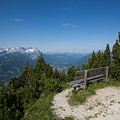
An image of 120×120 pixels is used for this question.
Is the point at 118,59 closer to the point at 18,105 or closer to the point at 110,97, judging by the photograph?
the point at 110,97

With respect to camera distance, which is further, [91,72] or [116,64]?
[116,64]

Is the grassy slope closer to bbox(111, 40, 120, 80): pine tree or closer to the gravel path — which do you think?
the gravel path

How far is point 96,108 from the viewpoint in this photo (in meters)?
7.41

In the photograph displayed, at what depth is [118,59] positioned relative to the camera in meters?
12.0

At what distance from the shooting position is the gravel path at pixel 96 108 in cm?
660

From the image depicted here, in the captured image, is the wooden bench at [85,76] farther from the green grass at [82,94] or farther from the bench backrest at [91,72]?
the green grass at [82,94]

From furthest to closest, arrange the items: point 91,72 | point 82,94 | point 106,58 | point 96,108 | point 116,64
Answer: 1. point 106,58
2. point 116,64
3. point 91,72
4. point 82,94
5. point 96,108

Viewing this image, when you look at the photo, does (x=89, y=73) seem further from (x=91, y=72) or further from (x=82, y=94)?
(x=82, y=94)

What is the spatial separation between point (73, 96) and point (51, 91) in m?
2.78

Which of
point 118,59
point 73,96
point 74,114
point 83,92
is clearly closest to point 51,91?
point 73,96

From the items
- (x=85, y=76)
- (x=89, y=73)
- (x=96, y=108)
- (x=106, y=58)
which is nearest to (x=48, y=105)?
(x=96, y=108)

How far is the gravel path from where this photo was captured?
660 cm

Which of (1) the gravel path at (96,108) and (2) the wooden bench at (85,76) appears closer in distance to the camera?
(1) the gravel path at (96,108)

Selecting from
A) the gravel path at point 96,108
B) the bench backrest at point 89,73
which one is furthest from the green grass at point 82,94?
the bench backrest at point 89,73
